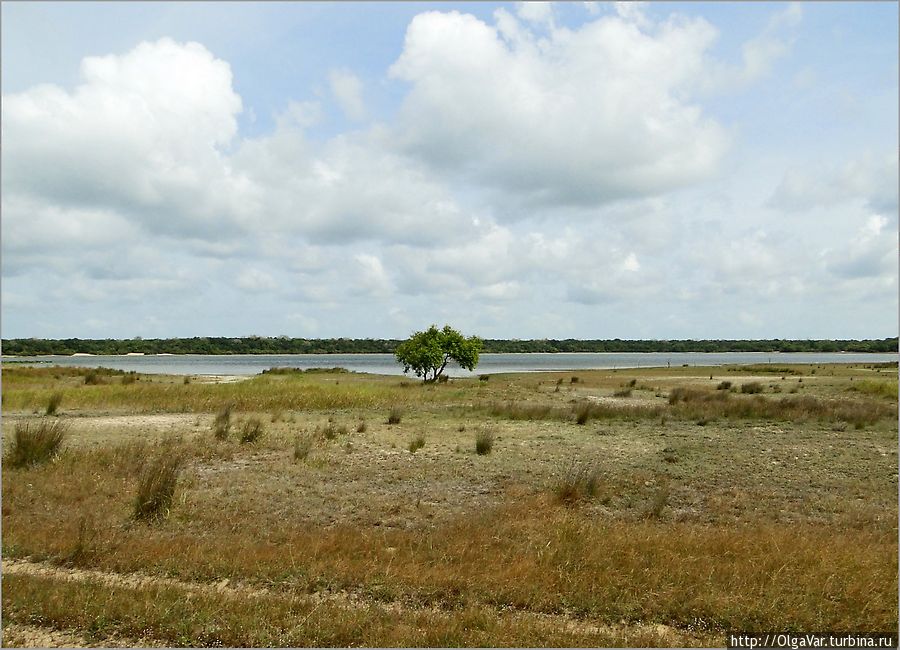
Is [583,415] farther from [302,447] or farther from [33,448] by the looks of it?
[33,448]

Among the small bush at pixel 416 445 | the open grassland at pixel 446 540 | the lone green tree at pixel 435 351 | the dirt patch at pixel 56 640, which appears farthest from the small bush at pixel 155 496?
the lone green tree at pixel 435 351

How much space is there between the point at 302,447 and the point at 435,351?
43.7 meters

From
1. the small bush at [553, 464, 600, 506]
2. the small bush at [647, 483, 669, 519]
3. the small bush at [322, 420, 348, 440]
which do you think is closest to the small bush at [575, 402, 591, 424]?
the small bush at [322, 420, 348, 440]

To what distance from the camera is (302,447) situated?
17.5 m

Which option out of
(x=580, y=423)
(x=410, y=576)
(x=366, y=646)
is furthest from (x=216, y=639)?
(x=580, y=423)

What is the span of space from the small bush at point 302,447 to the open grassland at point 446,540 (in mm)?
119

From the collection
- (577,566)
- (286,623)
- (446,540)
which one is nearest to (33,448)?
(446,540)

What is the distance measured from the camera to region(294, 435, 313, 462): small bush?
16500 millimetres

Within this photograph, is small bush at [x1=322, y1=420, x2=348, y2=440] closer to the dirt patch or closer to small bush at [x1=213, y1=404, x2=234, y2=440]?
small bush at [x1=213, y1=404, x2=234, y2=440]

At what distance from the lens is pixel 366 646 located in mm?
5816

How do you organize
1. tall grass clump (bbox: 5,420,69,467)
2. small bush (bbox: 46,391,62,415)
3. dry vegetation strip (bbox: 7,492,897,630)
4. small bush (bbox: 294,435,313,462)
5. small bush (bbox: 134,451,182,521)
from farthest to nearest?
small bush (bbox: 46,391,62,415)
small bush (bbox: 294,435,313,462)
tall grass clump (bbox: 5,420,69,467)
small bush (bbox: 134,451,182,521)
dry vegetation strip (bbox: 7,492,897,630)

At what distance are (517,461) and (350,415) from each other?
13827 mm

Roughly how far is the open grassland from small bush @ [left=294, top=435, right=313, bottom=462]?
0.39ft

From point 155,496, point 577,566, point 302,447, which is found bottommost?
point 302,447
